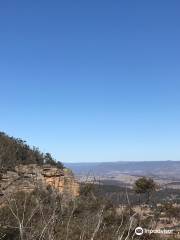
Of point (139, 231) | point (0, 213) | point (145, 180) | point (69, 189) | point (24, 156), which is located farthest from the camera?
point (145, 180)

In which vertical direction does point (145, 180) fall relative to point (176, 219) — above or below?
above

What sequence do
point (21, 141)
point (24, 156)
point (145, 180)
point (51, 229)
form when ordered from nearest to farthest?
point (51, 229)
point (24, 156)
point (21, 141)
point (145, 180)

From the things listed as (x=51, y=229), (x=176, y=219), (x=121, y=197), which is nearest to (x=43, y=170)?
(x=176, y=219)

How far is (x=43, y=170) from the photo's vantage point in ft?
123

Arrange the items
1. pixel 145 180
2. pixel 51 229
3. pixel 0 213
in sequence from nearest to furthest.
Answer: pixel 51 229 → pixel 0 213 → pixel 145 180

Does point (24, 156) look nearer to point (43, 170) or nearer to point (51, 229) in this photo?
point (43, 170)

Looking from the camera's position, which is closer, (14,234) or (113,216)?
(14,234)

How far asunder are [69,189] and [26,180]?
11.4 ft

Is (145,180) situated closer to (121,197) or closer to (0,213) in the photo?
(0,213)

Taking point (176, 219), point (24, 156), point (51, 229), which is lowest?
point (176, 219)

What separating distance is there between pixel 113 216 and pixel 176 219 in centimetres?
1086

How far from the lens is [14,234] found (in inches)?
738

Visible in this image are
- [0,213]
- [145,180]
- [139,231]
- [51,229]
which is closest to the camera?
[51,229]

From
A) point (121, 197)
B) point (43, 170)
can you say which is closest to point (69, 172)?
point (43, 170)
